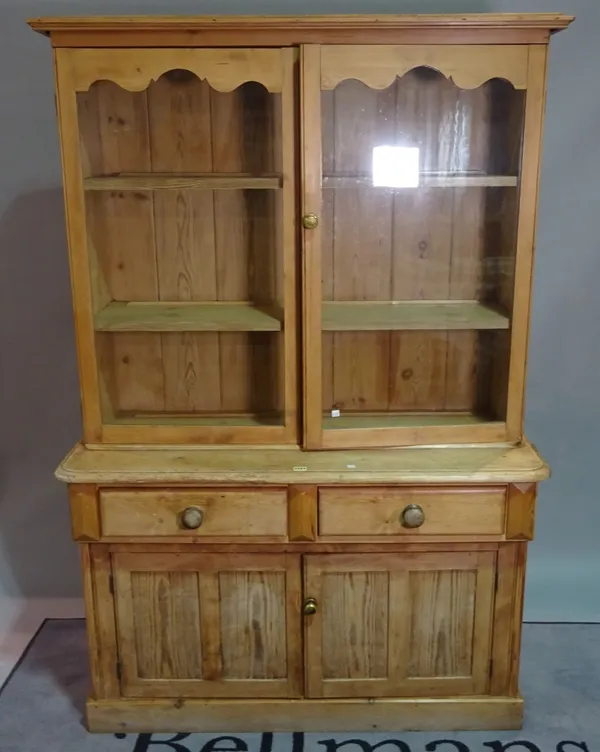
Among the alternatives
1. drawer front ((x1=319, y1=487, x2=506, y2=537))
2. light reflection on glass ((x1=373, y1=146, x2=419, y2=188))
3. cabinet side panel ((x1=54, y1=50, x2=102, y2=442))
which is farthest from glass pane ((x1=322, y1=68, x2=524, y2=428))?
cabinet side panel ((x1=54, y1=50, x2=102, y2=442))

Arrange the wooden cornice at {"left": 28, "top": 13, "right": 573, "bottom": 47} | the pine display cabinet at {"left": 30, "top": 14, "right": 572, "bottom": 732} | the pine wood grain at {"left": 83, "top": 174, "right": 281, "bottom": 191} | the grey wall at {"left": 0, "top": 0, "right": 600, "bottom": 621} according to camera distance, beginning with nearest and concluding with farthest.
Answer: the wooden cornice at {"left": 28, "top": 13, "right": 573, "bottom": 47} < the pine display cabinet at {"left": 30, "top": 14, "right": 572, "bottom": 732} < the pine wood grain at {"left": 83, "top": 174, "right": 281, "bottom": 191} < the grey wall at {"left": 0, "top": 0, "right": 600, "bottom": 621}

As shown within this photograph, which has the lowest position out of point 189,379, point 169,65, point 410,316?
point 189,379

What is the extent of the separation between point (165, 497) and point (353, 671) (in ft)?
2.22

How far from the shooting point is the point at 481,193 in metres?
2.01

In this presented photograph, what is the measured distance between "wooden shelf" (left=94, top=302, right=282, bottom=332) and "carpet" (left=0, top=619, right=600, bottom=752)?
1060 millimetres

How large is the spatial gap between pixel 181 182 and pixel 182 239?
19cm

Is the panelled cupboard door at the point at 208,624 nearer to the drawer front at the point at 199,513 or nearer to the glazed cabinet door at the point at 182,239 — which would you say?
the drawer front at the point at 199,513

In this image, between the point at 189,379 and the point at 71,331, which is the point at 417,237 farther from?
the point at 71,331

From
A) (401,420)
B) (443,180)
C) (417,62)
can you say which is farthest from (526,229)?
(401,420)

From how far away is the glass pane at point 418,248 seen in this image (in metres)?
1.94

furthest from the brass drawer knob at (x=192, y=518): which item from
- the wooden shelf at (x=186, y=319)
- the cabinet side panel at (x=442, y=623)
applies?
the cabinet side panel at (x=442, y=623)

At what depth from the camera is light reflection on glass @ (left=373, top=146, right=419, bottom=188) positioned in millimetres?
1981

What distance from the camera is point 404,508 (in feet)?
6.36

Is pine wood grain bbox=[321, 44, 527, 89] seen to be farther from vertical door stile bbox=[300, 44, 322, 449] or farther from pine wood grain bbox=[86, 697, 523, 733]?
pine wood grain bbox=[86, 697, 523, 733]
